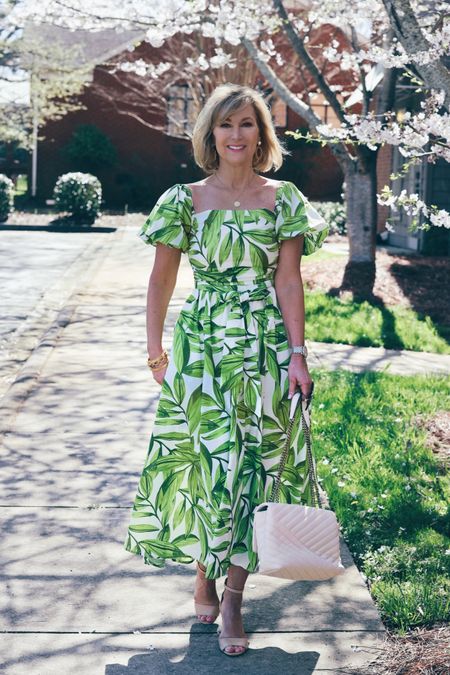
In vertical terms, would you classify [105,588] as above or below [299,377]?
below

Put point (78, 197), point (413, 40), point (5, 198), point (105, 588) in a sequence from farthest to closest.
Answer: point (5, 198)
point (78, 197)
point (413, 40)
point (105, 588)

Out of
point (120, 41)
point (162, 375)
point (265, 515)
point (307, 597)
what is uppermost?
point (120, 41)

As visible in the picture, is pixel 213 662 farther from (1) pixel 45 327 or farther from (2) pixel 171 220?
(1) pixel 45 327

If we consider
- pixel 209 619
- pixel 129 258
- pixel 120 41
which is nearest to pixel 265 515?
pixel 209 619

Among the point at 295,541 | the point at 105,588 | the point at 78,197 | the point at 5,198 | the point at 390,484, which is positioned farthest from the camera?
the point at 5,198

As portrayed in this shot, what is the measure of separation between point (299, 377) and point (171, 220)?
2.35 ft

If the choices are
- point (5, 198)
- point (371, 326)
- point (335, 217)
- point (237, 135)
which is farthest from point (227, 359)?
point (5, 198)

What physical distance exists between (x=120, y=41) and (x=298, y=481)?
115 ft

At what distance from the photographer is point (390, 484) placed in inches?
203

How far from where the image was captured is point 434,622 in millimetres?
3568

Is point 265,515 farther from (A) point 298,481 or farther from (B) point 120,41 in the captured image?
(B) point 120,41

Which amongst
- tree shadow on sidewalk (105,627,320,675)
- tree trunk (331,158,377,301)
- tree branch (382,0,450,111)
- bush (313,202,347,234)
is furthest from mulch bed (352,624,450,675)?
bush (313,202,347,234)

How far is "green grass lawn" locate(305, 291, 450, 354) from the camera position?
9.45m

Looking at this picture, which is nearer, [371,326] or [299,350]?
[299,350]
